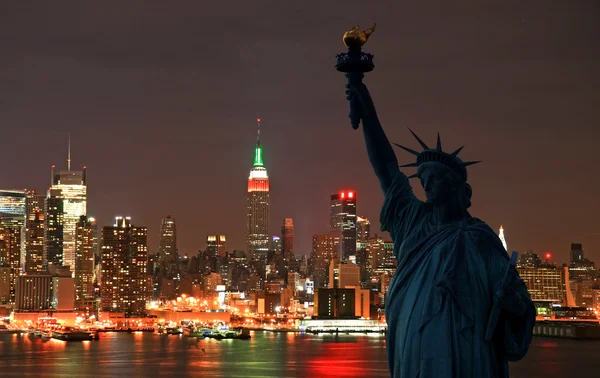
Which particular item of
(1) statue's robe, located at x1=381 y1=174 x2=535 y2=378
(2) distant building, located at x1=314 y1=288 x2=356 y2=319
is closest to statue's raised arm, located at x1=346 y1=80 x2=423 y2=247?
(1) statue's robe, located at x1=381 y1=174 x2=535 y2=378

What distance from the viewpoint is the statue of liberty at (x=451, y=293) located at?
5.22 m

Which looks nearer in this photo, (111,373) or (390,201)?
(390,201)

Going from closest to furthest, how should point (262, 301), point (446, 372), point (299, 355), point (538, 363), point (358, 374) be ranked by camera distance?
point (446, 372), point (358, 374), point (538, 363), point (299, 355), point (262, 301)

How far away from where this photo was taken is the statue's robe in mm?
→ 5230

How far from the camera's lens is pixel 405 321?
17.7ft

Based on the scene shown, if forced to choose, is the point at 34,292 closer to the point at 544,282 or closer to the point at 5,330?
the point at 5,330

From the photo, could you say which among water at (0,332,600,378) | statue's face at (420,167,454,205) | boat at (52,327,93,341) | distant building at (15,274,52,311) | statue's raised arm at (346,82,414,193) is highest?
distant building at (15,274,52,311)

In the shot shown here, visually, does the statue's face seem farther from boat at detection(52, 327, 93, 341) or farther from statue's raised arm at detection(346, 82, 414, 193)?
boat at detection(52, 327, 93, 341)

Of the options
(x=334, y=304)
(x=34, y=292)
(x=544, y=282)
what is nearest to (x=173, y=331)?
(x=334, y=304)

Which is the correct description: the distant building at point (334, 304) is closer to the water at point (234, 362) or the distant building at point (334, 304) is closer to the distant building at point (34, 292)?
the distant building at point (34, 292)

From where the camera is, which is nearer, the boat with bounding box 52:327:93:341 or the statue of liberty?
the statue of liberty

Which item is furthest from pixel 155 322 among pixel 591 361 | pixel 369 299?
pixel 591 361

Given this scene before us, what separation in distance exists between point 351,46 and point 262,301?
→ 13507 cm

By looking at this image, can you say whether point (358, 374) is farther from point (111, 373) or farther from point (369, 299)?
point (369, 299)
